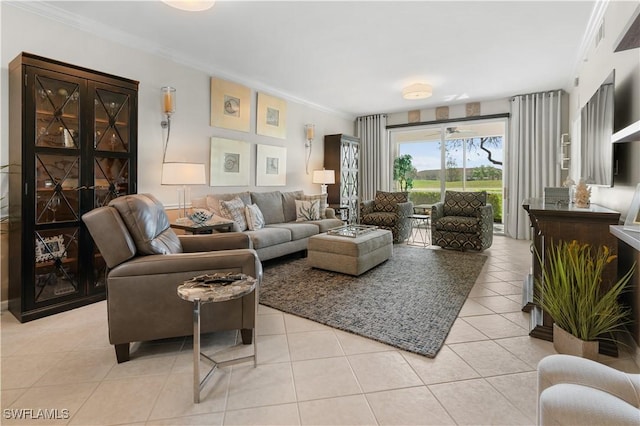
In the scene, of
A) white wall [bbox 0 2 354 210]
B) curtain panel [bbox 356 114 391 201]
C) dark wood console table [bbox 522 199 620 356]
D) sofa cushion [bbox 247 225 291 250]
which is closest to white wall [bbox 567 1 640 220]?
dark wood console table [bbox 522 199 620 356]

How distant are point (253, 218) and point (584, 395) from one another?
380 cm

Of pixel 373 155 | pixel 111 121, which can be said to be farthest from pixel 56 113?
pixel 373 155

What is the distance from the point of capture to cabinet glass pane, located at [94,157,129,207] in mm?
3053

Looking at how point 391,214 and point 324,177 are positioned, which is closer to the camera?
point 391,214

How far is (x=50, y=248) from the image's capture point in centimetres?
276

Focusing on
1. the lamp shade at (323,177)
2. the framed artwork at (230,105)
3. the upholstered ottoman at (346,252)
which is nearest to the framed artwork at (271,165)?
the framed artwork at (230,105)

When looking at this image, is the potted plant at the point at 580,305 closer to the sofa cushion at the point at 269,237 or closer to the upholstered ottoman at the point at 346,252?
the upholstered ottoman at the point at 346,252

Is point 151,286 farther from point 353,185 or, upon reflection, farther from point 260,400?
point 353,185

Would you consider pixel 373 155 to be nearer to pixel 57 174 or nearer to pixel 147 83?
pixel 147 83

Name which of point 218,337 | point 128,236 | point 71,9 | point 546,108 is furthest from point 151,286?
point 546,108

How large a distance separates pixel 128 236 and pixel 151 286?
0.35m

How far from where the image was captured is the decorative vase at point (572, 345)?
6.31ft

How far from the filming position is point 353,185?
7.19 metres

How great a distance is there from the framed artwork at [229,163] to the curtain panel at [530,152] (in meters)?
4.95
